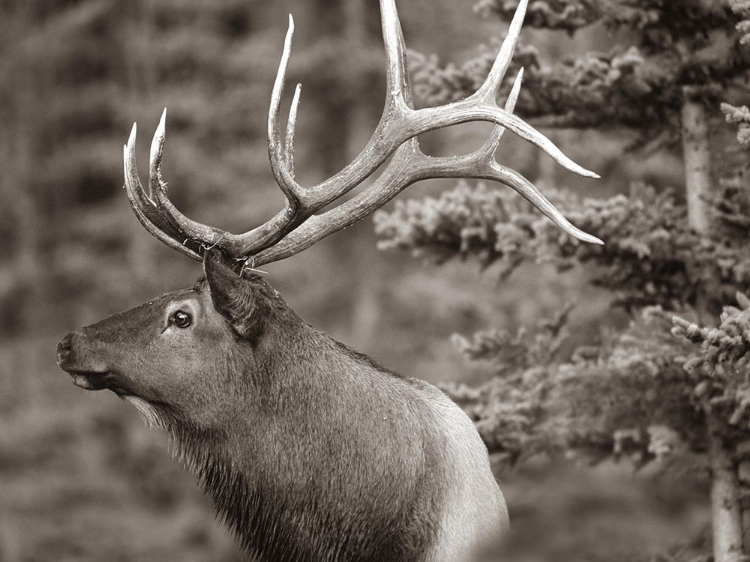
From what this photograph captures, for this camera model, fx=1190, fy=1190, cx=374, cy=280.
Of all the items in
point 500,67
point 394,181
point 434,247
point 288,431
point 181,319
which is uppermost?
point 500,67

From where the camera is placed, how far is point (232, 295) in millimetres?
5188

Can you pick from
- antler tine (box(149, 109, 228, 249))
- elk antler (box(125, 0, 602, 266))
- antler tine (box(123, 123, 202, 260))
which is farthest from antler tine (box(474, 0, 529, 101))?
antler tine (box(123, 123, 202, 260))

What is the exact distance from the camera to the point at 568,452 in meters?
6.32

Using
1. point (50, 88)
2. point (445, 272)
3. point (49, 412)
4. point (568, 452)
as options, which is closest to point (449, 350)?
point (445, 272)

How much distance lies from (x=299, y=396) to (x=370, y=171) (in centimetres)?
105

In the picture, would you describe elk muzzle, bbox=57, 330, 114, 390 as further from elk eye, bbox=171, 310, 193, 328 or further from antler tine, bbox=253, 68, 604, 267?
antler tine, bbox=253, 68, 604, 267

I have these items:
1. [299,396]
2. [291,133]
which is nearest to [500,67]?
[291,133]

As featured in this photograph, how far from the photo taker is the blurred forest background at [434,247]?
6.02m

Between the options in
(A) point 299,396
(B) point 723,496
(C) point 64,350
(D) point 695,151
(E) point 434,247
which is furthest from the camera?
(E) point 434,247

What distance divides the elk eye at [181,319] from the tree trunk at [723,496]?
261 cm

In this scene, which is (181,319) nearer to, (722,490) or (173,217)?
(173,217)

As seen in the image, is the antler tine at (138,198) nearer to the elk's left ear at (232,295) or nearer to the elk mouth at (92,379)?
the elk's left ear at (232,295)

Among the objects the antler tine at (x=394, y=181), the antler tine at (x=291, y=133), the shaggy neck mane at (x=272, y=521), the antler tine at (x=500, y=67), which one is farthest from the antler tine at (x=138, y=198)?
the antler tine at (x=500, y=67)

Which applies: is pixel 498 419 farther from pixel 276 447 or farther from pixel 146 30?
pixel 146 30
